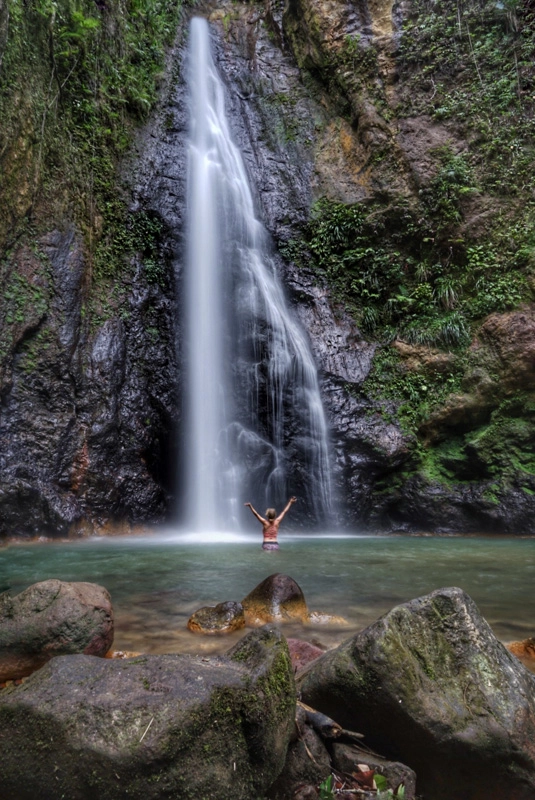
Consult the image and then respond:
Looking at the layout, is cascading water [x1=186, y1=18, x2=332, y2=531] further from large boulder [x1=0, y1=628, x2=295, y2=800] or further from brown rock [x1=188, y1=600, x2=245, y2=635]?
large boulder [x1=0, y1=628, x2=295, y2=800]

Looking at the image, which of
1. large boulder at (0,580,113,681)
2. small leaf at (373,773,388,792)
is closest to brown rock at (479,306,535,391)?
large boulder at (0,580,113,681)

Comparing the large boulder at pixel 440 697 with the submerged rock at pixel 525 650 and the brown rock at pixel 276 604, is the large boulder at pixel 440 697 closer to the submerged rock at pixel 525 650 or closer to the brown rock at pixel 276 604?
the submerged rock at pixel 525 650

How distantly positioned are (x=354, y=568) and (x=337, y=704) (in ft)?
17.2

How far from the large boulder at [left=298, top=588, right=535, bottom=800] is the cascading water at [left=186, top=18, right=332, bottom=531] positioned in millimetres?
9979

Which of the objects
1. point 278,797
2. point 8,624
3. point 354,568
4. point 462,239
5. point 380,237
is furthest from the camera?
point 380,237

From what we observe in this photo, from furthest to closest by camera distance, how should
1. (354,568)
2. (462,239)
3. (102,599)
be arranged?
1. (462,239)
2. (354,568)
3. (102,599)

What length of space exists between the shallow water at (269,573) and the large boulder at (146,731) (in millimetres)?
2068

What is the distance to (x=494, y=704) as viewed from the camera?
2186 millimetres

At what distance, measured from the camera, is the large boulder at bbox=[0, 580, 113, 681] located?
10.9ft

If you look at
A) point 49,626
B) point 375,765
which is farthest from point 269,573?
point 375,765

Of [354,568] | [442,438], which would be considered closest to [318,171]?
[442,438]

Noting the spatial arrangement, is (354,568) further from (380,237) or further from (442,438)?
(380,237)

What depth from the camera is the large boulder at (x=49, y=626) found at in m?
3.32

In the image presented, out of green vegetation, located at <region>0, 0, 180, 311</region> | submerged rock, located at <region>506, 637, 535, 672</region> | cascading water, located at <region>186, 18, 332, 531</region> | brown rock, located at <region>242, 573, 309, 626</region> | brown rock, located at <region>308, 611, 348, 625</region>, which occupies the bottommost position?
submerged rock, located at <region>506, 637, 535, 672</region>
